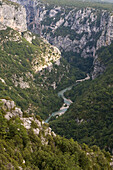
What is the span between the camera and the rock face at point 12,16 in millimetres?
176938

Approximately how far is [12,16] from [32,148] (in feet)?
488

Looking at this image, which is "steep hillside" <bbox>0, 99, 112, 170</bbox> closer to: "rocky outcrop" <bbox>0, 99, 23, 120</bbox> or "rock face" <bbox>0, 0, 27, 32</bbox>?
"rocky outcrop" <bbox>0, 99, 23, 120</bbox>

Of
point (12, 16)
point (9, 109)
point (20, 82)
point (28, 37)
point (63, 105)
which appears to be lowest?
point (63, 105)

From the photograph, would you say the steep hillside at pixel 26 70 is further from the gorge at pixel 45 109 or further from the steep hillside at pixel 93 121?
the steep hillside at pixel 93 121

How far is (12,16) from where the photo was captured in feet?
603

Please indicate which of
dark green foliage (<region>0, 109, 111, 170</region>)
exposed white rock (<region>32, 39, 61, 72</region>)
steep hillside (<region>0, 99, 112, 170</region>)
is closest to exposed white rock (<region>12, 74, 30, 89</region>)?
exposed white rock (<region>32, 39, 61, 72</region>)

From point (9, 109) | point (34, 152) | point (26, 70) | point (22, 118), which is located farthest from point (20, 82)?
point (34, 152)

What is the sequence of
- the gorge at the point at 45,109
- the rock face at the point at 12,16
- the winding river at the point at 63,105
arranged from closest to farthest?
the gorge at the point at 45,109
the winding river at the point at 63,105
the rock face at the point at 12,16

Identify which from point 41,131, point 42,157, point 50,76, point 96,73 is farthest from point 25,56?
point 42,157

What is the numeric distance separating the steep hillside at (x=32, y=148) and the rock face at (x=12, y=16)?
12515cm

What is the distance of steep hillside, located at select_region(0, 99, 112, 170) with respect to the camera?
44.2 meters

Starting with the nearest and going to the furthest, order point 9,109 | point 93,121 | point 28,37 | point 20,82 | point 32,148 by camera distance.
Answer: point 32,148, point 9,109, point 93,121, point 20,82, point 28,37

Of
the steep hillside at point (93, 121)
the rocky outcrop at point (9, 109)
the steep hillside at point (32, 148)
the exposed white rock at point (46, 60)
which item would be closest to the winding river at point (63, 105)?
the exposed white rock at point (46, 60)

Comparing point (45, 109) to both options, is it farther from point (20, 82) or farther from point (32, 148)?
point (32, 148)
